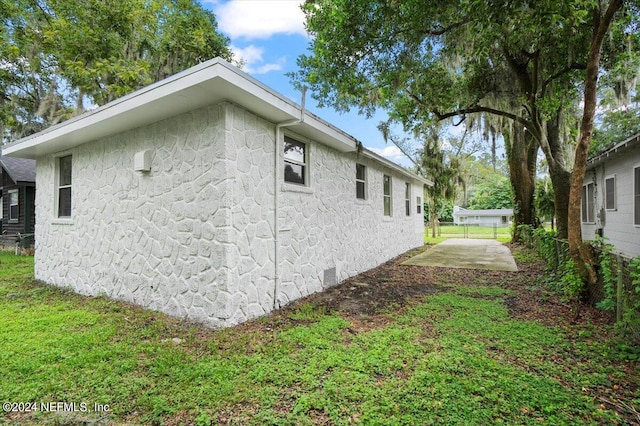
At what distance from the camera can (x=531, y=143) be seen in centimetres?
1220

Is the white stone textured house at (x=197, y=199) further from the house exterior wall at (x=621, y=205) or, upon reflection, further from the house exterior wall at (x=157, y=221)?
the house exterior wall at (x=621, y=205)

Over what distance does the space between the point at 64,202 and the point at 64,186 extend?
0.31m

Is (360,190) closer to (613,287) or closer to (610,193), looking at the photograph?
(613,287)

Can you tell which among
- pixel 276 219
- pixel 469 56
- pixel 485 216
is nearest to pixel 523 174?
pixel 469 56

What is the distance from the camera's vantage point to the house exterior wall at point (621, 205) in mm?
6922

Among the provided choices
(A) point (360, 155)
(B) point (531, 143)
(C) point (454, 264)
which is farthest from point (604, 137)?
(A) point (360, 155)

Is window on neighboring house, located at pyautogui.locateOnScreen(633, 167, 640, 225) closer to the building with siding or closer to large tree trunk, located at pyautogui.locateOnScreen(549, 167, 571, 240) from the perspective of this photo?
large tree trunk, located at pyautogui.locateOnScreen(549, 167, 571, 240)

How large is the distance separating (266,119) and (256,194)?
1.10m

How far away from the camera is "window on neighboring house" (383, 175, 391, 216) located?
30.8 feet

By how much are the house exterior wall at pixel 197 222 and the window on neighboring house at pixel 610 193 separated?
7245 millimetres

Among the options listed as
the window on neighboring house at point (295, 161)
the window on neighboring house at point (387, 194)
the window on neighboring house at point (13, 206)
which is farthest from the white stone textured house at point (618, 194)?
the window on neighboring house at point (13, 206)

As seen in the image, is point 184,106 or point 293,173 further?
point 293,173

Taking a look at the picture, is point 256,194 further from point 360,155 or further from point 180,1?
point 180,1

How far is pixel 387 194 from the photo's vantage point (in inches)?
380
